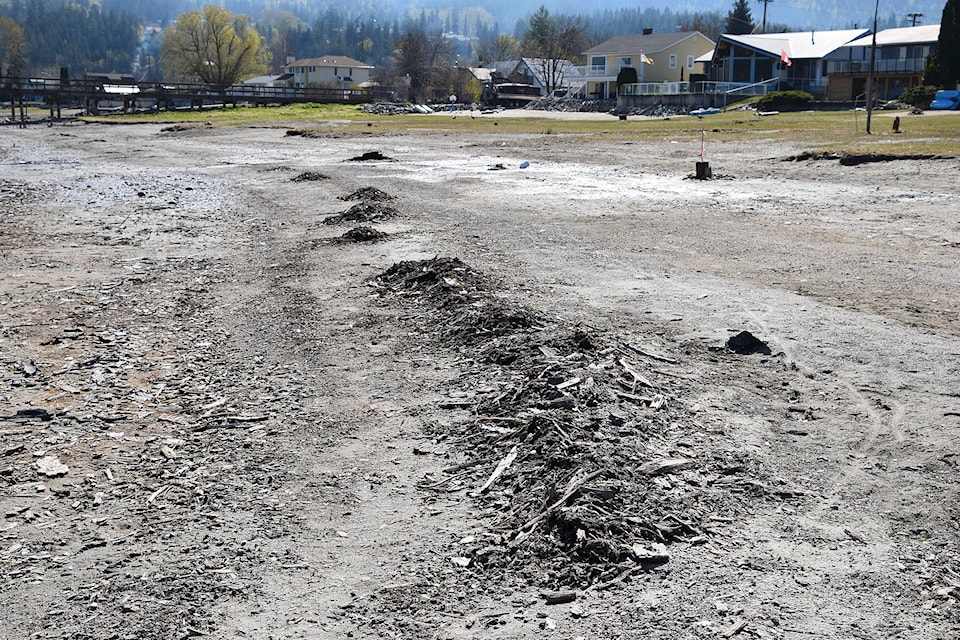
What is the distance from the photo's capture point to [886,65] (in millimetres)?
79188

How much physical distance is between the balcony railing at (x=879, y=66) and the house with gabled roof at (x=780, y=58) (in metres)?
2.88

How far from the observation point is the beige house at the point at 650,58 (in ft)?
330

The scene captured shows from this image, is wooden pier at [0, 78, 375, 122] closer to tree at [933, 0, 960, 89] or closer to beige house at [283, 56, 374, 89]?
tree at [933, 0, 960, 89]

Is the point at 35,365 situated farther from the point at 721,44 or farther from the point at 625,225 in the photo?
the point at 721,44

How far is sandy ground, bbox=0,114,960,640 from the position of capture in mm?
4320

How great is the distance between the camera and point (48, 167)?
32281 millimetres

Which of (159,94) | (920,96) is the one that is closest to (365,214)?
(920,96)

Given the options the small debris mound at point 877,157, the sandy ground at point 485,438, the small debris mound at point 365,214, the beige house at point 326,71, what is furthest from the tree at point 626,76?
the sandy ground at point 485,438

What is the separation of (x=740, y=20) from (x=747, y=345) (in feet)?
365

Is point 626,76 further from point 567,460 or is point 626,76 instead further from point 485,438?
point 567,460

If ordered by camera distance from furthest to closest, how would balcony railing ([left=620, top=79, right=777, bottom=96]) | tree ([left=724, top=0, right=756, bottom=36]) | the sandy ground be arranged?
tree ([left=724, top=0, right=756, bottom=36]), balcony railing ([left=620, top=79, right=777, bottom=96]), the sandy ground

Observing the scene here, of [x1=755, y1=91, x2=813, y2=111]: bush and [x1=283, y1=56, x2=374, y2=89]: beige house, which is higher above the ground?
[x1=283, y1=56, x2=374, y2=89]: beige house

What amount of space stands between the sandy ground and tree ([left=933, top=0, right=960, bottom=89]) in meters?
58.2

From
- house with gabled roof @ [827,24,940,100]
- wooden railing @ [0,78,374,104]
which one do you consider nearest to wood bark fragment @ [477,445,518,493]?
house with gabled roof @ [827,24,940,100]
